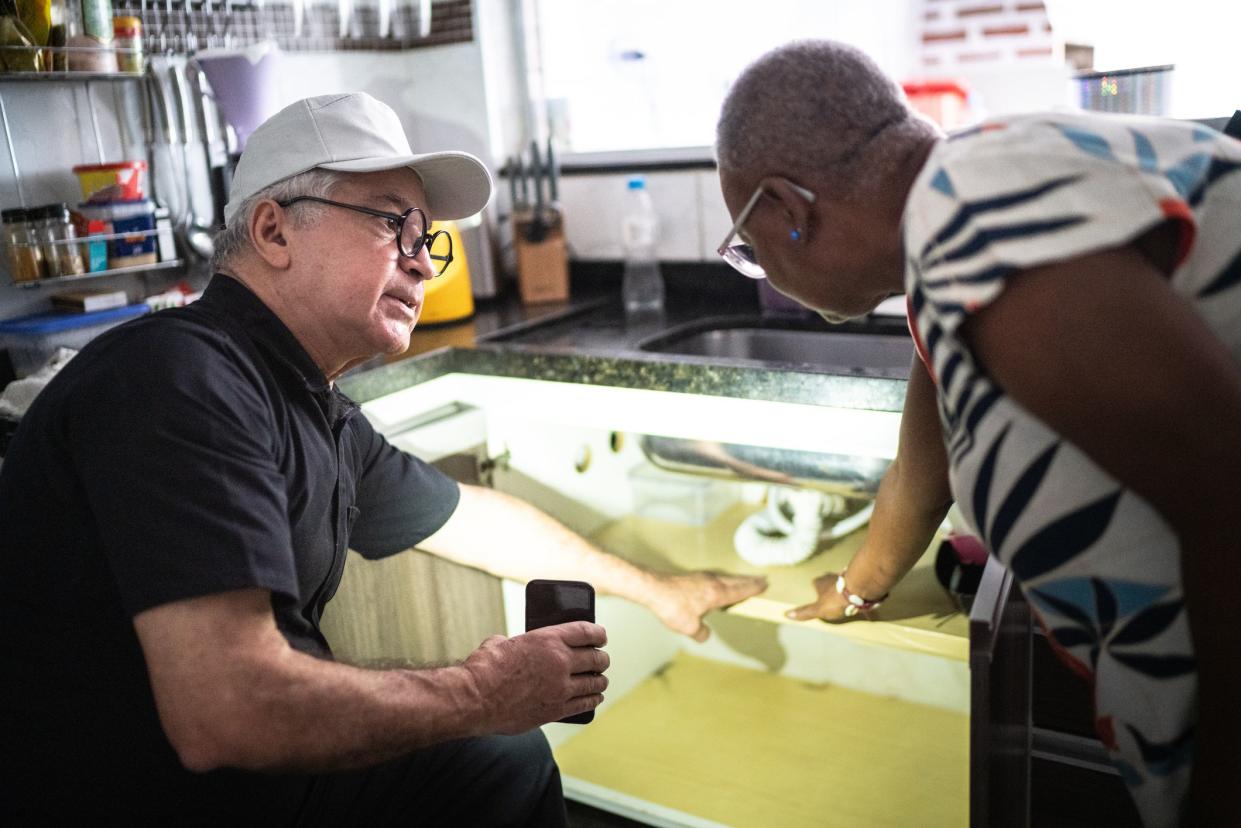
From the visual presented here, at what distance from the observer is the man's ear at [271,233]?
115cm

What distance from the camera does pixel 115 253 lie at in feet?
5.83

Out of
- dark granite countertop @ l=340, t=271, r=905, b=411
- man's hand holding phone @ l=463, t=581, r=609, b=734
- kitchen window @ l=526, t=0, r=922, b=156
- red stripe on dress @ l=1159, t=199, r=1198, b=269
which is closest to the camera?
red stripe on dress @ l=1159, t=199, r=1198, b=269

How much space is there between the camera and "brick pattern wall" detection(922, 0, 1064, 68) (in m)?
2.37

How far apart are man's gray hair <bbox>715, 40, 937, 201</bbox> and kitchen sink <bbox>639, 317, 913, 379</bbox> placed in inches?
41.2

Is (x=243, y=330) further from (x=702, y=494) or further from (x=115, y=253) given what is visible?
(x=702, y=494)

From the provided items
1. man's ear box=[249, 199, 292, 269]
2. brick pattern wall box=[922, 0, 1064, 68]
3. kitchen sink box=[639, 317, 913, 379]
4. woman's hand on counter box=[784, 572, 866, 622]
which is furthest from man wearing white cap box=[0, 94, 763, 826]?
brick pattern wall box=[922, 0, 1064, 68]

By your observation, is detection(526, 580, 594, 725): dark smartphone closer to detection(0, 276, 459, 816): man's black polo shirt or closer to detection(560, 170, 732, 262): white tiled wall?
detection(0, 276, 459, 816): man's black polo shirt

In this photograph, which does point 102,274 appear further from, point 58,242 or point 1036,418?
point 1036,418

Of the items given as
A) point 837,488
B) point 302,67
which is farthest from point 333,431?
point 302,67

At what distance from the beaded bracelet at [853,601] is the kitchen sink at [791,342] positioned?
63cm

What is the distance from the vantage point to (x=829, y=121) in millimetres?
865

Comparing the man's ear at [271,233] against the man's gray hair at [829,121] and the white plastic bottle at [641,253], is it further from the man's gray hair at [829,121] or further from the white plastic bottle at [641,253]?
the white plastic bottle at [641,253]

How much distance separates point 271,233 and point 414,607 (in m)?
0.77

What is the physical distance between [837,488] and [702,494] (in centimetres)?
36
